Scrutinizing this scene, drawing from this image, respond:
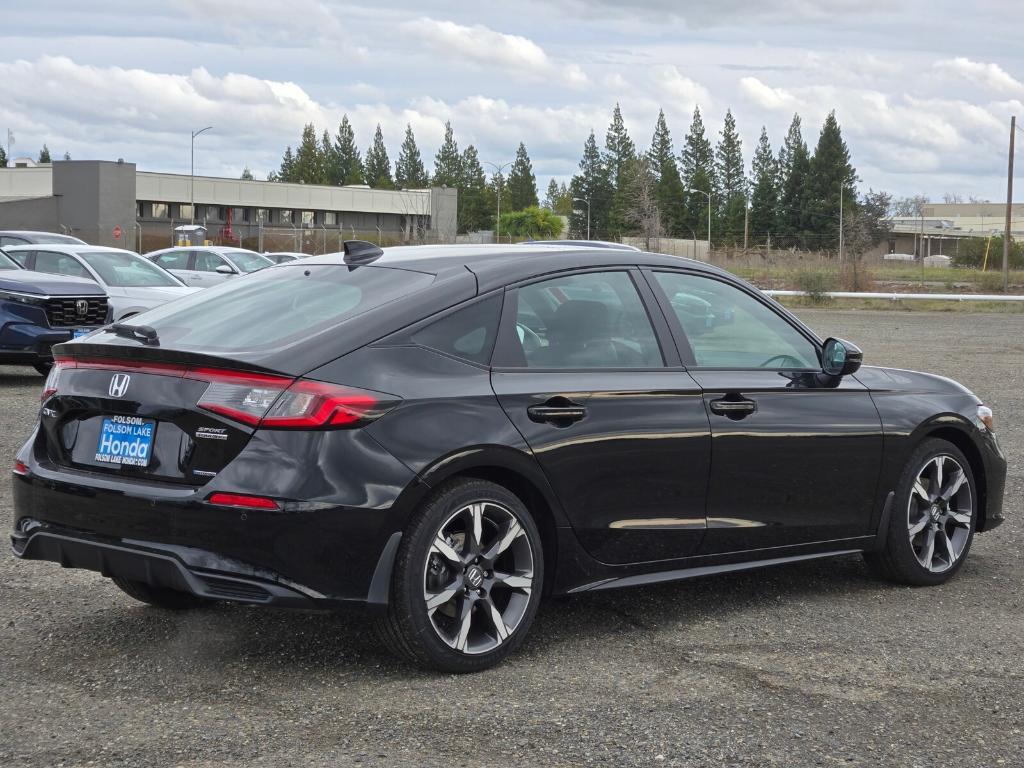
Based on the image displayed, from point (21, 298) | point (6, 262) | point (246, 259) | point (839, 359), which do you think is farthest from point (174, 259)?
point (839, 359)

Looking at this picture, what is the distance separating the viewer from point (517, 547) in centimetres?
490

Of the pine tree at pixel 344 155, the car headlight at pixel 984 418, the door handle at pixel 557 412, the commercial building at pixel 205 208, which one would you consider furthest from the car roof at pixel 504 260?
the pine tree at pixel 344 155

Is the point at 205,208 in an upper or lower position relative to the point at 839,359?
upper

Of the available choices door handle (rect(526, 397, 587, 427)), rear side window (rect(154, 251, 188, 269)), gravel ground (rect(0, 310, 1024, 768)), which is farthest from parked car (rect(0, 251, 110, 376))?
rear side window (rect(154, 251, 188, 269))

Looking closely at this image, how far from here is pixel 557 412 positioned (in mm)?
4992

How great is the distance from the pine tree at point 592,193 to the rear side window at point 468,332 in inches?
4836

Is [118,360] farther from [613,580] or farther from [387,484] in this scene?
[613,580]

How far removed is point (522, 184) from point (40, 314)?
133m

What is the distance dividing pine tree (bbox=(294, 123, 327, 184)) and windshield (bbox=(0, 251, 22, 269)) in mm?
123908

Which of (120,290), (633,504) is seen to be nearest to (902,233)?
(120,290)

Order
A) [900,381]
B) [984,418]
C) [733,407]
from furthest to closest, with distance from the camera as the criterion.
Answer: [984,418] → [900,381] → [733,407]

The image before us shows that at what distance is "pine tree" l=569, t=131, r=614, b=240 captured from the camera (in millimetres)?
129125

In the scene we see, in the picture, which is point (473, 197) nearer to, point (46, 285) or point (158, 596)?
point (46, 285)

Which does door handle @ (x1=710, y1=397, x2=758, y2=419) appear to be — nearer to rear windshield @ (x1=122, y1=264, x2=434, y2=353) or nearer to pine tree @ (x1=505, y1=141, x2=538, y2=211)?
rear windshield @ (x1=122, y1=264, x2=434, y2=353)
